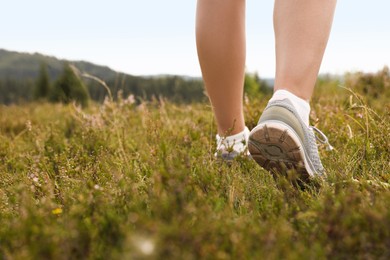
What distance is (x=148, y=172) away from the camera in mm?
2270

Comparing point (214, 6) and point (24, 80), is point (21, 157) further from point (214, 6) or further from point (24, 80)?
point (24, 80)

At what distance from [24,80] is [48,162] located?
307ft

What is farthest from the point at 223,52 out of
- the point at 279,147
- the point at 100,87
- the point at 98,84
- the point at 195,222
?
the point at 100,87

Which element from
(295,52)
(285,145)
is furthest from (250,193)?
(295,52)

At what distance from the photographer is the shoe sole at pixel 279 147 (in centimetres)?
178

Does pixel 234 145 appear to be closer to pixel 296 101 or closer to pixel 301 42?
pixel 296 101

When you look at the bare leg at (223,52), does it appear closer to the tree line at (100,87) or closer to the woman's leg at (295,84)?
the woman's leg at (295,84)

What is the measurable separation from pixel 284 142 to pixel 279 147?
0.11 feet

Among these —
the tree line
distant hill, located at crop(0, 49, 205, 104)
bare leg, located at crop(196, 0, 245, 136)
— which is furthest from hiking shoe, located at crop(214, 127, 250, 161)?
the tree line

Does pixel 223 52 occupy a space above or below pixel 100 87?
above

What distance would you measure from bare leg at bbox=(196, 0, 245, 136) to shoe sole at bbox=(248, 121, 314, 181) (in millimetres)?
369

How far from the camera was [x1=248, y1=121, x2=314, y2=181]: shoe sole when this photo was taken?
178cm

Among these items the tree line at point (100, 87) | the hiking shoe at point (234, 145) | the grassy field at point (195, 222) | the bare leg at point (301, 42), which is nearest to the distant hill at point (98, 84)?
the tree line at point (100, 87)

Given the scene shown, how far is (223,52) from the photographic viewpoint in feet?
7.46
